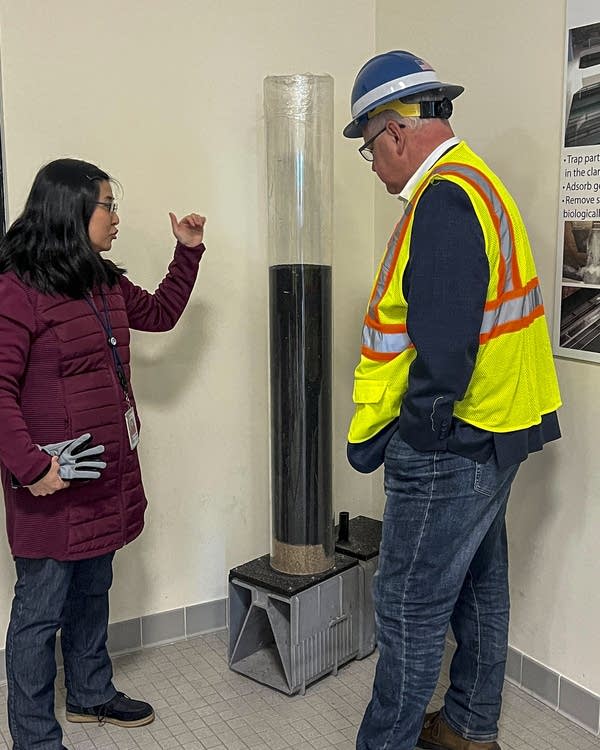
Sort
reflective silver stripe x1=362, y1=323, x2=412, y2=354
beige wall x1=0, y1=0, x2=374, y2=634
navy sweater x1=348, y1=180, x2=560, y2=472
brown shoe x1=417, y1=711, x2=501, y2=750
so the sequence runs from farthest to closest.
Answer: beige wall x1=0, y1=0, x2=374, y2=634 → brown shoe x1=417, y1=711, x2=501, y2=750 → reflective silver stripe x1=362, y1=323, x2=412, y2=354 → navy sweater x1=348, y1=180, x2=560, y2=472

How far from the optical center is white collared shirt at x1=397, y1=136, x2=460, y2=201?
180 centimetres

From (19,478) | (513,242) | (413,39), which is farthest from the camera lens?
(413,39)

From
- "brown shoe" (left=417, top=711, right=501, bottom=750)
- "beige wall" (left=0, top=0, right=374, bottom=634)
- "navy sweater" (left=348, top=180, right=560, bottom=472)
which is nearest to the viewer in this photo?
"navy sweater" (left=348, top=180, right=560, bottom=472)

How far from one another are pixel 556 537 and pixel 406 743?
707 millimetres

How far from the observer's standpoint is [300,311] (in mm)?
2426

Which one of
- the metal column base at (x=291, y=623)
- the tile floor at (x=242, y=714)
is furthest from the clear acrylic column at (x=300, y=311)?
the tile floor at (x=242, y=714)

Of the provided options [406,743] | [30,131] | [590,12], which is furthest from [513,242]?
[30,131]

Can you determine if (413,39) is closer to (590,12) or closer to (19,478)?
(590,12)

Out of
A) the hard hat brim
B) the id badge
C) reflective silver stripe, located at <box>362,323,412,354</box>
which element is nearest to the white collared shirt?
the hard hat brim

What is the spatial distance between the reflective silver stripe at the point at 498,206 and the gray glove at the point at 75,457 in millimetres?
936

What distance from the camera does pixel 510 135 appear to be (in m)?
2.32

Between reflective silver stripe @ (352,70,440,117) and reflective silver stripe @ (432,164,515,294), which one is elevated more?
reflective silver stripe @ (352,70,440,117)

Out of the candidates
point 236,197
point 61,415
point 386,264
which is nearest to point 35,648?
point 61,415

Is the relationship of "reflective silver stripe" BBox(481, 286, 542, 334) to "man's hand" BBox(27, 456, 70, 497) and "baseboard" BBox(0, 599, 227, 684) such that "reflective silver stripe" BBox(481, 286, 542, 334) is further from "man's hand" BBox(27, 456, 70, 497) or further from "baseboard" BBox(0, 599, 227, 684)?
"baseboard" BBox(0, 599, 227, 684)
